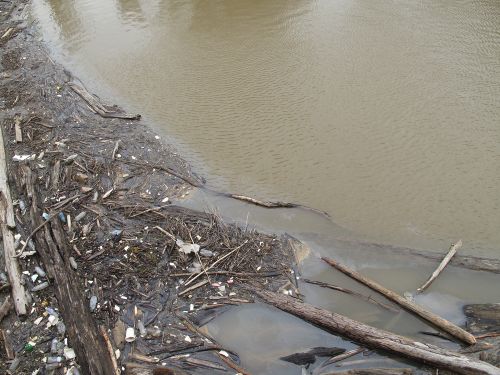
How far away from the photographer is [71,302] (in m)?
5.31


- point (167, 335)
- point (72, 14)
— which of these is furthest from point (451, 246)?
point (72, 14)

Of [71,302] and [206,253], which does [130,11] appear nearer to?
[206,253]

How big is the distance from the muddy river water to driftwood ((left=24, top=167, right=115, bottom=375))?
1.40m

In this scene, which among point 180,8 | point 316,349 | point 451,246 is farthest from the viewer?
point 180,8

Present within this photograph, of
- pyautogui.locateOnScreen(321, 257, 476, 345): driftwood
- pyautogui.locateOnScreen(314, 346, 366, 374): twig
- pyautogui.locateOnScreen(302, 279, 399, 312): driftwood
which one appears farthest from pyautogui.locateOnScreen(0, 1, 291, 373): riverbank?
pyautogui.locateOnScreen(314, 346, 366, 374): twig

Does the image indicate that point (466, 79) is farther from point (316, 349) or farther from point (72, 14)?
point (72, 14)

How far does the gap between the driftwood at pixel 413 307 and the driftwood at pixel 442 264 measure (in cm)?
45

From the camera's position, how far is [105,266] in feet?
19.2

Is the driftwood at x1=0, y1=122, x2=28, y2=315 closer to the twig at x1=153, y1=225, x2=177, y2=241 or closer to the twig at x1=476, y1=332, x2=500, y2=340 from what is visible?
the twig at x1=153, y1=225, x2=177, y2=241

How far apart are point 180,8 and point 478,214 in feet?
41.1

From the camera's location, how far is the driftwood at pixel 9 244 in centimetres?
541

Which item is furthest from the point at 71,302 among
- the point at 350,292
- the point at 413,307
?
the point at 413,307

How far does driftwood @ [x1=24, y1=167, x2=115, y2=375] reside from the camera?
4758mm

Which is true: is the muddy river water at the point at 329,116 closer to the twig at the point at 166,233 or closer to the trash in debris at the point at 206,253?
the trash in debris at the point at 206,253
